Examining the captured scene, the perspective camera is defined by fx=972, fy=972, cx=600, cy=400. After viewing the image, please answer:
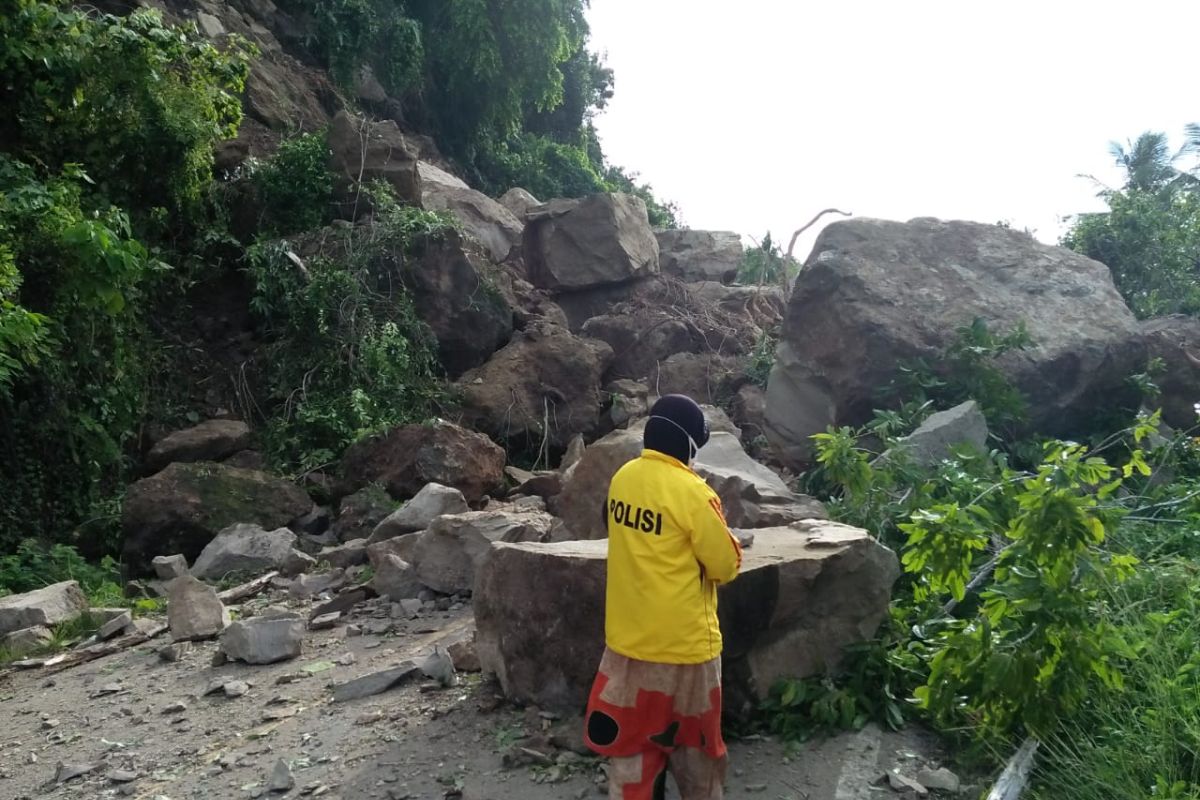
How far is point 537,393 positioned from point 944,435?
5.16 m

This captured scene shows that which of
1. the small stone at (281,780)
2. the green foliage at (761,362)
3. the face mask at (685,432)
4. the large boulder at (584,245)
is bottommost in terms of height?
the small stone at (281,780)

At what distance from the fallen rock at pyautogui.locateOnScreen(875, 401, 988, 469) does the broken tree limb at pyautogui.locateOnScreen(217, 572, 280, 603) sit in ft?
14.5

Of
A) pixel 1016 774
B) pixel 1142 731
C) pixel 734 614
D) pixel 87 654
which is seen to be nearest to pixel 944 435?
pixel 734 614

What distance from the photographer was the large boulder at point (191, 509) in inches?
320

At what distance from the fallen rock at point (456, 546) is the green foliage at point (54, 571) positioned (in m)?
2.73

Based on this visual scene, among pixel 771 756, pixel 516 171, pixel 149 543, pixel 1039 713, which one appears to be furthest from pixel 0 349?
pixel 516 171

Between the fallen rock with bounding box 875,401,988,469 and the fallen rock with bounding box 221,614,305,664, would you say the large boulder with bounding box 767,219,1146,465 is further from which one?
the fallen rock with bounding box 221,614,305,664

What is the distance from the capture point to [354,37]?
16328 millimetres

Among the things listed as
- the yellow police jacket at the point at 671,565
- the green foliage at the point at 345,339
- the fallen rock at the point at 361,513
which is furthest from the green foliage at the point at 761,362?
the yellow police jacket at the point at 671,565

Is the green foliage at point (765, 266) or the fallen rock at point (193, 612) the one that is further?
the green foliage at point (765, 266)

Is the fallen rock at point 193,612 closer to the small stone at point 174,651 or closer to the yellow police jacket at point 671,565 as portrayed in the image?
the small stone at point 174,651

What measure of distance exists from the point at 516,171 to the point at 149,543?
1405 centimetres

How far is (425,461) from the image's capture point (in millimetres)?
8680

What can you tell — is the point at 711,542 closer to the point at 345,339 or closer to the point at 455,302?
the point at 345,339
